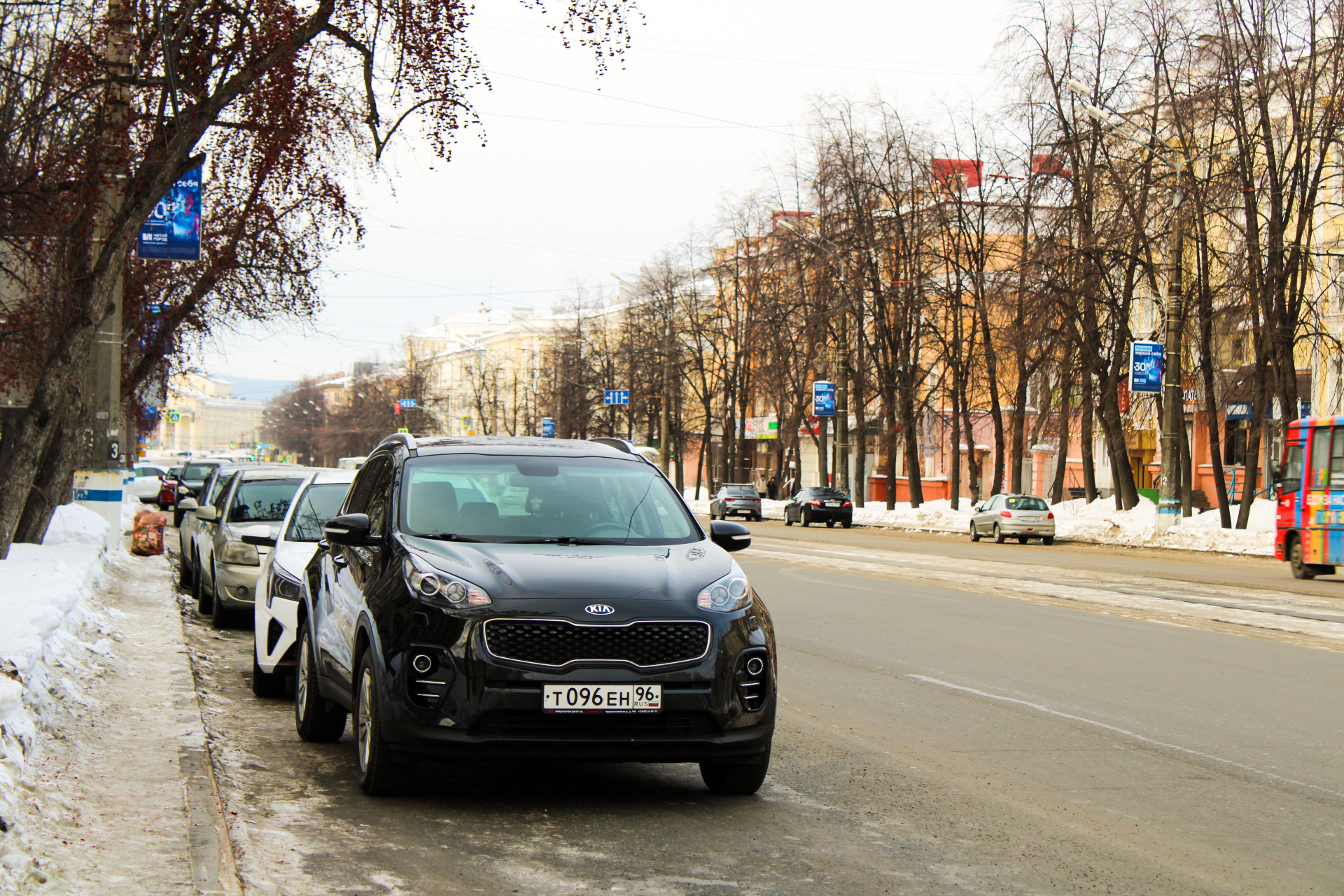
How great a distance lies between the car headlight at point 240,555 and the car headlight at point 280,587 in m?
4.28

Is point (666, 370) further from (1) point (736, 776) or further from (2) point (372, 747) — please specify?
(2) point (372, 747)

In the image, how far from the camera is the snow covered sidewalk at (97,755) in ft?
16.4

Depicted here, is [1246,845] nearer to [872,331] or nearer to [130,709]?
[130,709]

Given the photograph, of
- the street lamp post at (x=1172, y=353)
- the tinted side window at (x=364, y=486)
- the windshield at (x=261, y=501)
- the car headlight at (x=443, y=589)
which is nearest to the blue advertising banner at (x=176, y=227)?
the windshield at (x=261, y=501)

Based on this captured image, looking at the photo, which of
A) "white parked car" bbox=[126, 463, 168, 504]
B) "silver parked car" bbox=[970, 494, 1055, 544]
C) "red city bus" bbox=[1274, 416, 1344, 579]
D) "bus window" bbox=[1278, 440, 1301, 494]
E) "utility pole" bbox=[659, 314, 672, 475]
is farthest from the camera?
"utility pole" bbox=[659, 314, 672, 475]

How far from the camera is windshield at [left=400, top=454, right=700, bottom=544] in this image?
7.10 metres

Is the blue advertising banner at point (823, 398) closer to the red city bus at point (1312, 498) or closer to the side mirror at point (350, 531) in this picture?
the red city bus at point (1312, 498)

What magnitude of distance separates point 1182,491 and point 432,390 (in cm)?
9437

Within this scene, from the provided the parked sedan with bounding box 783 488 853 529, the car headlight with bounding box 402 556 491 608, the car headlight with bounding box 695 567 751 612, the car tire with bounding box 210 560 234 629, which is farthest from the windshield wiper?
the parked sedan with bounding box 783 488 853 529

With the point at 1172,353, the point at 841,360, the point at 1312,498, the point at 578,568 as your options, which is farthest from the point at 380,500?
the point at 841,360

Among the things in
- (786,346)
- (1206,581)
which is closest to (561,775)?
(1206,581)

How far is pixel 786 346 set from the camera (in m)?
54.8

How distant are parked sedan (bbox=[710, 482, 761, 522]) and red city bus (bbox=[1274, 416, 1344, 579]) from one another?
33.7 m

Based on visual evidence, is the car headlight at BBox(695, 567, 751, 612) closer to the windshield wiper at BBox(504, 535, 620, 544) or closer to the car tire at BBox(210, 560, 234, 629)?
the windshield wiper at BBox(504, 535, 620, 544)
